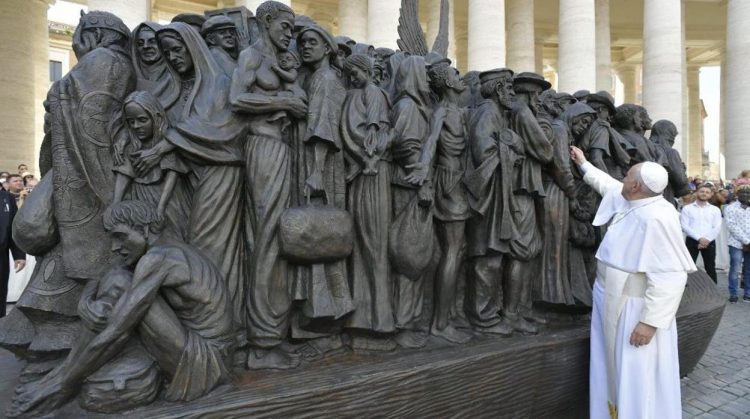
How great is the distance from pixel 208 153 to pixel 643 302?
2.83 metres

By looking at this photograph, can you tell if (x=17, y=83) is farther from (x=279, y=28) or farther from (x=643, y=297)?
(x=643, y=297)

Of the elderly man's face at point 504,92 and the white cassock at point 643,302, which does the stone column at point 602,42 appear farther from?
the white cassock at point 643,302

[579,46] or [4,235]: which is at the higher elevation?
[579,46]

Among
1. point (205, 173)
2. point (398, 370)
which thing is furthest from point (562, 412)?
point (205, 173)

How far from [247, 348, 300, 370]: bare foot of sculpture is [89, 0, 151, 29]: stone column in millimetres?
11332

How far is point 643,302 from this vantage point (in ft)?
9.12

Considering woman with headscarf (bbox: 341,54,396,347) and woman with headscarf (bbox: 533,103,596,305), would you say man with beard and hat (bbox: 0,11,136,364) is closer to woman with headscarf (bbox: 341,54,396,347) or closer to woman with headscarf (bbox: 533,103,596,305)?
woman with headscarf (bbox: 341,54,396,347)

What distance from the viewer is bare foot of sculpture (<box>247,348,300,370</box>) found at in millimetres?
2562

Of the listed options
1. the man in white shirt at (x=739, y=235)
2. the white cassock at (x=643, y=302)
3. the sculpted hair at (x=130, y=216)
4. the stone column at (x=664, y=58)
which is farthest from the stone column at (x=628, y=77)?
the sculpted hair at (x=130, y=216)

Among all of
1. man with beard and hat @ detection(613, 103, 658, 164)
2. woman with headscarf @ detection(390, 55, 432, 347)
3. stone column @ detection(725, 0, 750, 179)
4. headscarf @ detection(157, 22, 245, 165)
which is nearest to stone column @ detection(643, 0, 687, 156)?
stone column @ detection(725, 0, 750, 179)

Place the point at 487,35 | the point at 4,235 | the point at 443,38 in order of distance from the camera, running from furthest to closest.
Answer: the point at 487,35
the point at 4,235
the point at 443,38

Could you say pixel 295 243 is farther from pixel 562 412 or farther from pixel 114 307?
pixel 562 412

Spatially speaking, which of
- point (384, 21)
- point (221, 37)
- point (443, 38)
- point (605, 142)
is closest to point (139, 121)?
point (221, 37)

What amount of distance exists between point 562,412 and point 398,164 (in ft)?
7.64
